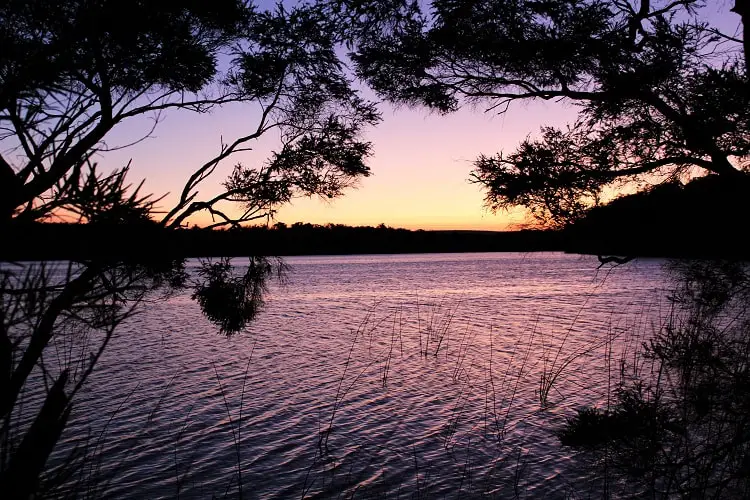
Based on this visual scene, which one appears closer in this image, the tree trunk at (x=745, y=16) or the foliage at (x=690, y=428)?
the foliage at (x=690, y=428)

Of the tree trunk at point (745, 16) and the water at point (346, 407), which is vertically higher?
the tree trunk at point (745, 16)

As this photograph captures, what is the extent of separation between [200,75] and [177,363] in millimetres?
9184

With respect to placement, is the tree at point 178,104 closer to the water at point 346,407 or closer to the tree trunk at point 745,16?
the water at point 346,407

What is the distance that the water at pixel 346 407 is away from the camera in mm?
7398

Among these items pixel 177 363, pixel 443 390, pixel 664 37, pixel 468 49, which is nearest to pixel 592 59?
pixel 664 37

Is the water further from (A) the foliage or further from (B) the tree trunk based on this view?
(B) the tree trunk

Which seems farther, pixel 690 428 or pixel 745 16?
pixel 690 428

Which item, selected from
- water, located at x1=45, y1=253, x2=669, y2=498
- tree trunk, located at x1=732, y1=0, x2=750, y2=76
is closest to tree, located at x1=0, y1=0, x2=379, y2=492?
water, located at x1=45, y1=253, x2=669, y2=498

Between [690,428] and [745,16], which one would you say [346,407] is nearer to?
[690,428]

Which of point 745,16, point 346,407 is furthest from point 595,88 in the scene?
point 346,407

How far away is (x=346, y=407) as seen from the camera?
421 inches

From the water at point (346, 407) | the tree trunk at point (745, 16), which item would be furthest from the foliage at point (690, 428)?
the tree trunk at point (745, 16)

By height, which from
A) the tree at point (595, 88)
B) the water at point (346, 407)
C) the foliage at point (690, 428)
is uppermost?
the tree at point (595, 88)

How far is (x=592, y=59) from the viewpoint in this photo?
23.9ft
